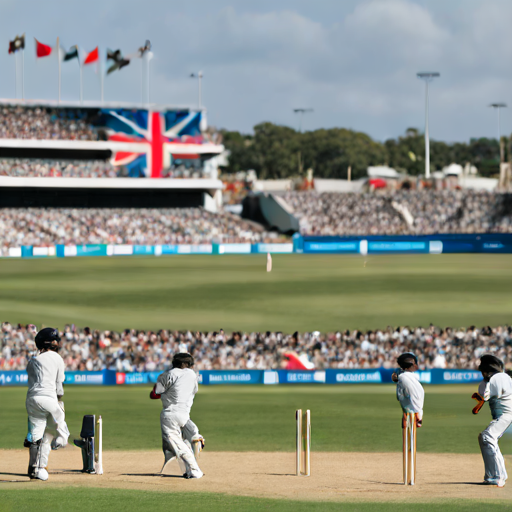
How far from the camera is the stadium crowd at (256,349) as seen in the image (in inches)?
816

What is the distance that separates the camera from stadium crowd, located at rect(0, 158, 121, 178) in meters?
67.7

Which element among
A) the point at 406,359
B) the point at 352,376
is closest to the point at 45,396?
the point at 406,359

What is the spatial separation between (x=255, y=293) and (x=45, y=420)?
96.2 ft

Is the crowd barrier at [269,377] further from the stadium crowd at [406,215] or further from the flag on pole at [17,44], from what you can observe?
the flag on pole at [17,44]

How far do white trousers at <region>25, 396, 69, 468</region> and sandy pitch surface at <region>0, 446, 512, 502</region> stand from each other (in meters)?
0.62

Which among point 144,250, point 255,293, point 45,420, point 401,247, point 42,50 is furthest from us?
point 42,50

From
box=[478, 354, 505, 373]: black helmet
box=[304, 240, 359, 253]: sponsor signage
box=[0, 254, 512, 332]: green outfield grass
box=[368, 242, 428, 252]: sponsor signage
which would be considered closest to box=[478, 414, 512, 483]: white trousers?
box=[478, 354, 505, 373]: black helmet

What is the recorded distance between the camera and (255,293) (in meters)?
38.2

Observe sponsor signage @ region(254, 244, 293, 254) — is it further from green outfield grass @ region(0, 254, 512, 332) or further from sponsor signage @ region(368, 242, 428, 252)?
green outfield grass @ region(0, 254, 512, 332)

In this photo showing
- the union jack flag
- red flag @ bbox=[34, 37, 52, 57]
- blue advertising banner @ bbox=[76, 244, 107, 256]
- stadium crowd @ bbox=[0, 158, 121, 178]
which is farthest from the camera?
the union jack flag

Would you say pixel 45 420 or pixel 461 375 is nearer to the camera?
pixel 45 420

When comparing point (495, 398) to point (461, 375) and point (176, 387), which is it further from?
point (461, 375)

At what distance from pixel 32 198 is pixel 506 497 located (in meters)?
64.2

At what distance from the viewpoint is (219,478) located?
9969 mm
